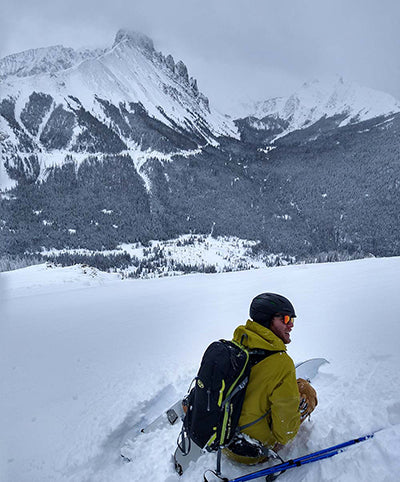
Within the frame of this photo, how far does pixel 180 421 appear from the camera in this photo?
14.7 feet

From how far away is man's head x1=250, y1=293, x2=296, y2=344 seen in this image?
128 inches

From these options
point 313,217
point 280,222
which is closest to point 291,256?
point 280,222

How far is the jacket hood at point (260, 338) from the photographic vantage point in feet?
9.96

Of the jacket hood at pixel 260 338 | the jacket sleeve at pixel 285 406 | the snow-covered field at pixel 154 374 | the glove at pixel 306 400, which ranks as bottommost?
the snow-covered field at pixel 154 374

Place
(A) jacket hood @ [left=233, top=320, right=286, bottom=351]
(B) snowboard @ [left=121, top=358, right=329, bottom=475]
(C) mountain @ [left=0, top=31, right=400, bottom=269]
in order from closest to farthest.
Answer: (A) jacket hood @ [left=233, top=320, right=286, bottom=351] < (B) snowboard @ [left=121, top=358, right=329, bottom=475] < (C) mountain @ [left=0, top=31, right=400, bottom=269]

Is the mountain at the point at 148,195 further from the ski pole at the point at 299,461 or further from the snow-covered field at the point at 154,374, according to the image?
the ski pole at the point at 299,461

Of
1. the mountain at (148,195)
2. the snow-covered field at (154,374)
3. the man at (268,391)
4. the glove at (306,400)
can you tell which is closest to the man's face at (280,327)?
the man at (268,391)

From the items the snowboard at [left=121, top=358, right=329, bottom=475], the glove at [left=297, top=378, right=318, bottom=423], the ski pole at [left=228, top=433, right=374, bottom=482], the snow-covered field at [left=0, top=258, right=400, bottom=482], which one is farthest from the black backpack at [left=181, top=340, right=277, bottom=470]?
the glove at [left=297, top=378, right=318, bottom=423]

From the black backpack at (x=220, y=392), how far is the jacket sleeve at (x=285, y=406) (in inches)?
10.8

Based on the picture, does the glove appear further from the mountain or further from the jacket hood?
the mountain

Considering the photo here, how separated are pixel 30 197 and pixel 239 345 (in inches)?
6522

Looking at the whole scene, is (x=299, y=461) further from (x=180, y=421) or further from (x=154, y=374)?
(x=154, y=374)

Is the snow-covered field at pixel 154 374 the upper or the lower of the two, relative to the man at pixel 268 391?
lower

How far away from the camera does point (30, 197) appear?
14600cm
